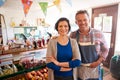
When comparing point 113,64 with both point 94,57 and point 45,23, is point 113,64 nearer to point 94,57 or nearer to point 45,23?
point 94,57

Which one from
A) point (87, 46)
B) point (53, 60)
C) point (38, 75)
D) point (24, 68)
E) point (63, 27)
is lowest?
point (38, 75)

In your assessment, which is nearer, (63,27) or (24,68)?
(63,27)

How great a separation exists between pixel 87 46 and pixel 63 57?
317 mm

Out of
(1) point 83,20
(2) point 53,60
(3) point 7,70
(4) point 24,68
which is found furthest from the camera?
(4) point 24,68

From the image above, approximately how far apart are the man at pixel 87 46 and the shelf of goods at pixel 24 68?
69cm

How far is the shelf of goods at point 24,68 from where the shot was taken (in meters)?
1.49

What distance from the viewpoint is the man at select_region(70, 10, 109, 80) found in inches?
50.6

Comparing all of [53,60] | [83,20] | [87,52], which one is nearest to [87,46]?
[87,52]

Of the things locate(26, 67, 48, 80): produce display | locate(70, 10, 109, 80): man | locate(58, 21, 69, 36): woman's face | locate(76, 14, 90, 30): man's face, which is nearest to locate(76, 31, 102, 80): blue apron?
locate(70, 10, 109, 80): man

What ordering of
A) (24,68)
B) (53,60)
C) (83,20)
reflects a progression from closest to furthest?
(53,60)
(83,20)
(24,68)

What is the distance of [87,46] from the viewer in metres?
1.29

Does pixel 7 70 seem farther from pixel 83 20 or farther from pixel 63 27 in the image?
pixel 83 20

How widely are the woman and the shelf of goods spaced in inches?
22.8

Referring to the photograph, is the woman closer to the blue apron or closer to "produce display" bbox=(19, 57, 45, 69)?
the blue apron
